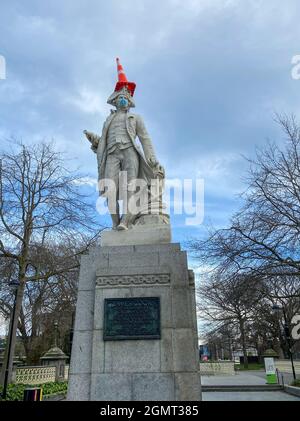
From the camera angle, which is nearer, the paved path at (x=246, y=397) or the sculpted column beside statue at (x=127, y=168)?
the sculpted column beside statue at (x=127, y=168)

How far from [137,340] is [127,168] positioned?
3548 millimetres

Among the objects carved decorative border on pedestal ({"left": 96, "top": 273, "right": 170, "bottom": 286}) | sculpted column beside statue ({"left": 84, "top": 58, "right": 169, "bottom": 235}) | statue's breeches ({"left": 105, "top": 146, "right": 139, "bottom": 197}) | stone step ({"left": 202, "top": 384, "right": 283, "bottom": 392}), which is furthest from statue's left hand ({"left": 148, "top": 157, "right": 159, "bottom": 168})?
stone step ({"left": 202, "top": 384, "right": 283, "bottom": 392})

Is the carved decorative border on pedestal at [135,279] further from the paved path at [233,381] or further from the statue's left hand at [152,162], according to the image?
the paved path at [233,381]

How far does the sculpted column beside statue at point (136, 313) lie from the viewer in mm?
5441

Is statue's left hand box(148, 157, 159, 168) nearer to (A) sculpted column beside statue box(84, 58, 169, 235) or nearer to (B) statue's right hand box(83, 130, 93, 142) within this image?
(A) sculpted column beside statue box(84, 58, 169, 235)

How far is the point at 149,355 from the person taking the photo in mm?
5598

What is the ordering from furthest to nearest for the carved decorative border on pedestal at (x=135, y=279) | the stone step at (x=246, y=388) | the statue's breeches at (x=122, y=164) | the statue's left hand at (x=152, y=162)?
the stone step at (x=246, y=388), the statue's left hand at (x=152, y=162), the statue's breeches at (x=122, y=164), the carved decorative border on pedestal at (x=135, y=279)

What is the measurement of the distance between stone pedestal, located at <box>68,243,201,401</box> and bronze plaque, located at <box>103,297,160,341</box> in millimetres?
77

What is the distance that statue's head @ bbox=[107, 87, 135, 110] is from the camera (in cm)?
846

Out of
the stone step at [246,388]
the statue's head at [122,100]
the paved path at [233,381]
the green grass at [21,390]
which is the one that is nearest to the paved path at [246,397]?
the stone step at [246,388]

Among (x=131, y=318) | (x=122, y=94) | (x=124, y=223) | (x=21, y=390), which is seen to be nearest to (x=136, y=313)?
(x=131, y=318)
